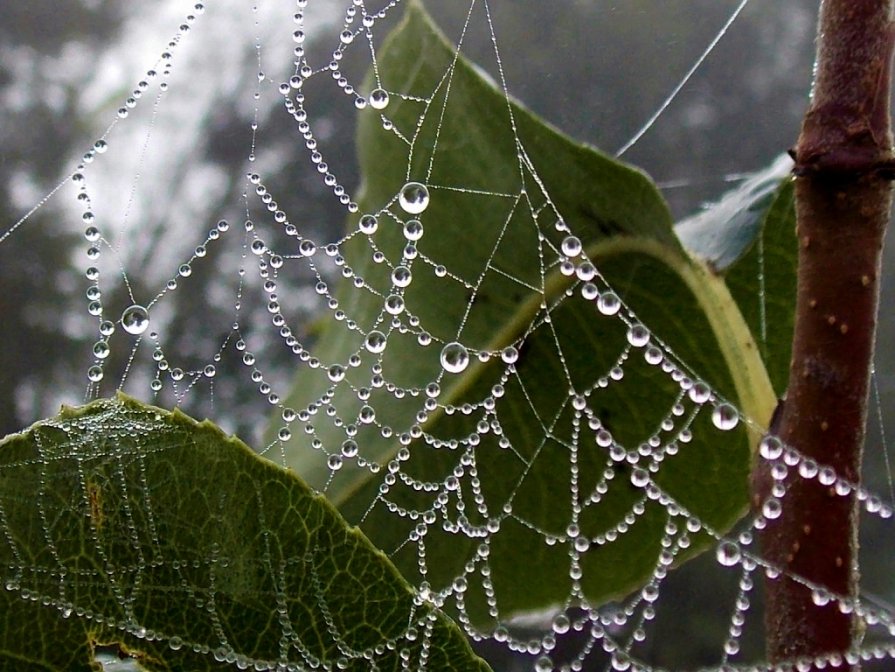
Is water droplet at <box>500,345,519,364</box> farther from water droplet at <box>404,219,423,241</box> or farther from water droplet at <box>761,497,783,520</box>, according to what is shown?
water droplet at <box>761,497,783,520</box>

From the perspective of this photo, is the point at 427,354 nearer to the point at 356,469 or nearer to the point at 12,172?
the point at 356,469

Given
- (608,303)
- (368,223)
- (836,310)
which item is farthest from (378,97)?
(836,310)

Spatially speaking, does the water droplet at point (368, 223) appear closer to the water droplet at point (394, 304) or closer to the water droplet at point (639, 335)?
the water droplet at point (394, 304)

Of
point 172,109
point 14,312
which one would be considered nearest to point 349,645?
point 172,109

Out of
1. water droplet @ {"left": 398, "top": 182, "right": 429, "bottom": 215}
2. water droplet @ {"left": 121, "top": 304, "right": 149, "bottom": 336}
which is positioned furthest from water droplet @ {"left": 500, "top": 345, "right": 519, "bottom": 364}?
water droplet @ {"left": 121, "top": 304, "right": 149, "bottom": 336}

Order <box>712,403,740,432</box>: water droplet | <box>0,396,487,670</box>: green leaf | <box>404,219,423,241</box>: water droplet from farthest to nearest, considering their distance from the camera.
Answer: <box>404,219,423,241</box>: water droplet, <box>712,403,740,432</box>: water droplet, <box>0,396,487,670</box>: green leaf

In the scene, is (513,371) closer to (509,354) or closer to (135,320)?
(509,354)
